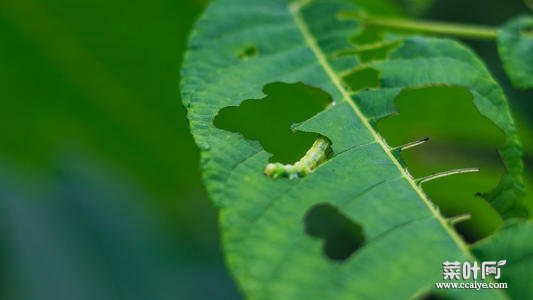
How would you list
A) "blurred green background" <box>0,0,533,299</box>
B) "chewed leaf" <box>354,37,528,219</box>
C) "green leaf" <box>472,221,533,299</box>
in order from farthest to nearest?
"blurred green background" <box>0,0,533,299</box>
"chewed leaf" <box>354,37,528,219</box>
"green leaf" <box>472,221,533,299</box>

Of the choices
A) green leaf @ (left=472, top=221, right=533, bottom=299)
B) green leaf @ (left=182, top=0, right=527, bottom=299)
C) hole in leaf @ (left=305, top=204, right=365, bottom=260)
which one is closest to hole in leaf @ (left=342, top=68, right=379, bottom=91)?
green leaf @ (left=182, top=0, right=527, bottom=299)

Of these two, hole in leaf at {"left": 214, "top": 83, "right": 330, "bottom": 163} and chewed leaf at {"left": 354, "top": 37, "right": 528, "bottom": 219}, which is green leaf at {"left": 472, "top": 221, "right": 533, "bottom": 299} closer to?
chewed leaf at {"left": 354, "top": 37, "right": 528, "bottom": 219}

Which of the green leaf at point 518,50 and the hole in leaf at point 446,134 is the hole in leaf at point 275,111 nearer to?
the hole in leaf at point 446,134

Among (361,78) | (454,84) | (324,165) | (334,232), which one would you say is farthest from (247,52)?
(334,232)

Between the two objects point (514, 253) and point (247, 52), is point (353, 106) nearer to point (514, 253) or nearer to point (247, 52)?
point (247, 52)

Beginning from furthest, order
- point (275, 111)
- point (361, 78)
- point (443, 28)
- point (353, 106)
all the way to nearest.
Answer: point (275, 111) → point (443, 28) → point (361, 78) → point (353, 106)
